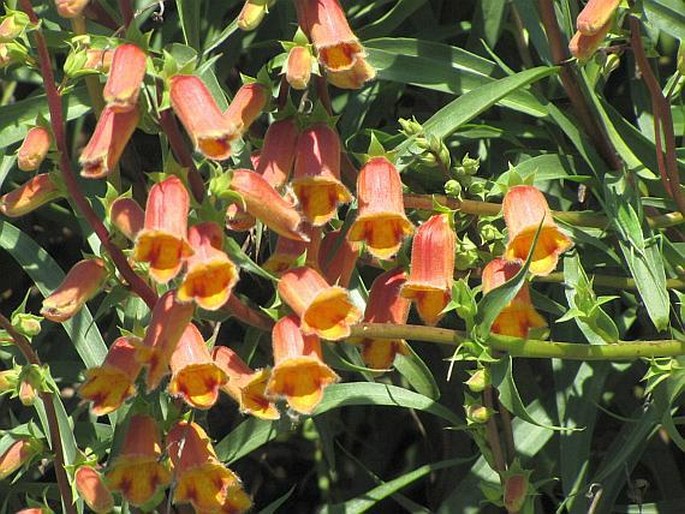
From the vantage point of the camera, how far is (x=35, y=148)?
6.73 feet

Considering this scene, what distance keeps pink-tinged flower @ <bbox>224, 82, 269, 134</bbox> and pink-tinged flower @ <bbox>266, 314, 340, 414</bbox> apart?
341mm

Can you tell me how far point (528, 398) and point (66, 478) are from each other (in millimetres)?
1014

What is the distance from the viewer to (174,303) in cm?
195

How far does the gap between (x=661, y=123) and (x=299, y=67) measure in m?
0.72

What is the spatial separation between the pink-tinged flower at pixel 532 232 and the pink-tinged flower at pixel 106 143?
0.66 metres

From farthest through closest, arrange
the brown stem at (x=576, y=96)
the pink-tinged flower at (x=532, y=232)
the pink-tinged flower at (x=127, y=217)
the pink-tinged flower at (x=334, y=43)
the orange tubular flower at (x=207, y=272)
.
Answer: the brown stem at (x=576, y=96)
the pink-tinged flower at (x=532, y=232)
the pink-tinged flower at (x=334, y=43)
the pink-tinged flower at (x=127, y=217)
the orange tubular flower at (x=207, y=272)

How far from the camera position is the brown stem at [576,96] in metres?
2.48

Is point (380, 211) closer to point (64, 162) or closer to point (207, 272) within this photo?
point (207, 272)

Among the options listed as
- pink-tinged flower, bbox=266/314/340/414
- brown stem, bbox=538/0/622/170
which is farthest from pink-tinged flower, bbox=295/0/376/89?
brown stem, bbox=538/0/622/170

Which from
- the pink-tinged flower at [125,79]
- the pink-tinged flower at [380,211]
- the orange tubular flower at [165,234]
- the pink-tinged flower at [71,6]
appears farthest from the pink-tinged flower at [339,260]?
the pink-tinged flower at [71,6]

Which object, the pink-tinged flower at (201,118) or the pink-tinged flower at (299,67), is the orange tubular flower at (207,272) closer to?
the pink-tinged flower at (201,118)

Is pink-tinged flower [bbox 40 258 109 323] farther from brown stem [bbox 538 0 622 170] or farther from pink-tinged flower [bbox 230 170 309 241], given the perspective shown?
brown stem [bbox 538 0 622 170]

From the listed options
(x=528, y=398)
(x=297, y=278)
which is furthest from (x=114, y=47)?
(x=528, y=398)

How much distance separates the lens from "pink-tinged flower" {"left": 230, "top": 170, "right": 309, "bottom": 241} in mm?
1941
